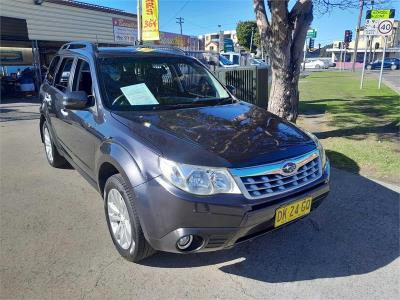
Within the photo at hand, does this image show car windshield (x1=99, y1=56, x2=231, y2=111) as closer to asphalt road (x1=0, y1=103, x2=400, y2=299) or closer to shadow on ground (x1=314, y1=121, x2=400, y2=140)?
asphalt road (x1=0, y1=103, x2=400, y2=299)

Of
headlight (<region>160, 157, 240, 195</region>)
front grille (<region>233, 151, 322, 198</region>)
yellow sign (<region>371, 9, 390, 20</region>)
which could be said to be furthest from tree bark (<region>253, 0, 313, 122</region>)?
yellow sign (<region>371, 9, 390, 20</region>)

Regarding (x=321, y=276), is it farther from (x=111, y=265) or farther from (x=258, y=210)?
(x=111, y=265)

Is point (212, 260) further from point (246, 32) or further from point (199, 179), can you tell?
point (246, 32)

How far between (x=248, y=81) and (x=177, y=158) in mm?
7338

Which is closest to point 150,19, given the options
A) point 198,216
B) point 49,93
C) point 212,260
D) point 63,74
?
point 49,93

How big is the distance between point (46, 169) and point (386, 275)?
4.87 m

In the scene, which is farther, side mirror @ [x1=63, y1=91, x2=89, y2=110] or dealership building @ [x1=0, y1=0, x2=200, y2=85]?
dealership building @ [x1=0, y1=0, x2=200, y2=85]

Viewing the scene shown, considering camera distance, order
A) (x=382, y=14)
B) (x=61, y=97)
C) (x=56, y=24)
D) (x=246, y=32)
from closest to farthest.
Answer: (x=61, y=97) → (x=382, y=14) → (x=56, y=24) → (x=246, y=32)

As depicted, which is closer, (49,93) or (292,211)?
(292,211)

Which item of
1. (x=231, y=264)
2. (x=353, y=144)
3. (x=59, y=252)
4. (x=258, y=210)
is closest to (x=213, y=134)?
(x=258, y=210)

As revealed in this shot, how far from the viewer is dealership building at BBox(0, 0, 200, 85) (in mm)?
14773

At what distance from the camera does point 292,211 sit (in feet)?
9.21

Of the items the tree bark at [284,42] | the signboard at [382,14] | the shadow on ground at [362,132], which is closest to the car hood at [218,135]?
the tree bark at [284,42]

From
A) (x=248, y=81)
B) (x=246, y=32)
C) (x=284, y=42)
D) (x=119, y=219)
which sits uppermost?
(x=246, y=32)
